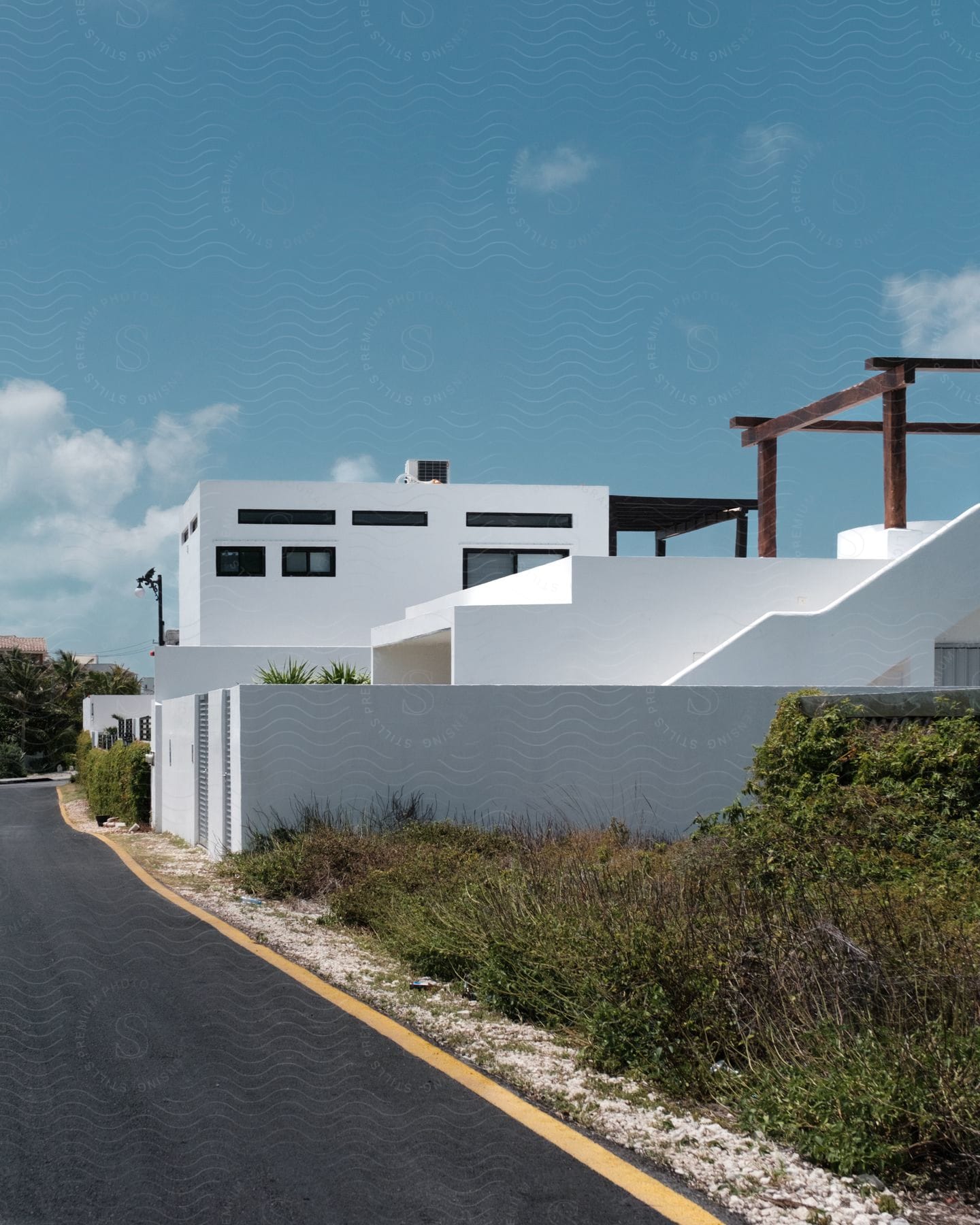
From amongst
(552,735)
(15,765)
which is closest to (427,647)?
(552,735)

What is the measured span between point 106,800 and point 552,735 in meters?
17.0

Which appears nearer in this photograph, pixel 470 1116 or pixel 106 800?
pixel 470 1116

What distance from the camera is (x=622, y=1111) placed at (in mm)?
5473

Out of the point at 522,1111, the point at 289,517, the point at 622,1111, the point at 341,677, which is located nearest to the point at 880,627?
the point at 341,677

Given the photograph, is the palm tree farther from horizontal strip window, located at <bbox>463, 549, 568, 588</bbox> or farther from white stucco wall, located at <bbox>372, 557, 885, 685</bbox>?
white stucco wall, located at <bbox>372, 557, 885, 685</bbox>

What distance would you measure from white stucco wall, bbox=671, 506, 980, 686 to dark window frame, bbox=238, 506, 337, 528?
21701 mm

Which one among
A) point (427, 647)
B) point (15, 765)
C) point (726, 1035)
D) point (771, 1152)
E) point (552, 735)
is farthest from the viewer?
point (15, 765)

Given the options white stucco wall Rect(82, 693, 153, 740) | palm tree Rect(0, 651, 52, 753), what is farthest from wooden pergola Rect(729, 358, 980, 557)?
palm tree Rect(0, 651, 52, 753)

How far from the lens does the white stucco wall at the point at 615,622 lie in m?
19.9

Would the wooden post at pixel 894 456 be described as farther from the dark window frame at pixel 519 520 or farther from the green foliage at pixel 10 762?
the green foliage at pixel 10 762

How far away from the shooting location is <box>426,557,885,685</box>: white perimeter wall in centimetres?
1986

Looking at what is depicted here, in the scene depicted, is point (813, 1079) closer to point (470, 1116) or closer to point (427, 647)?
point (470, 1116)

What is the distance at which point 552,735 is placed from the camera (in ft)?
48.7

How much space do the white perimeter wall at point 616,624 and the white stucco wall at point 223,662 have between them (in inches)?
561
